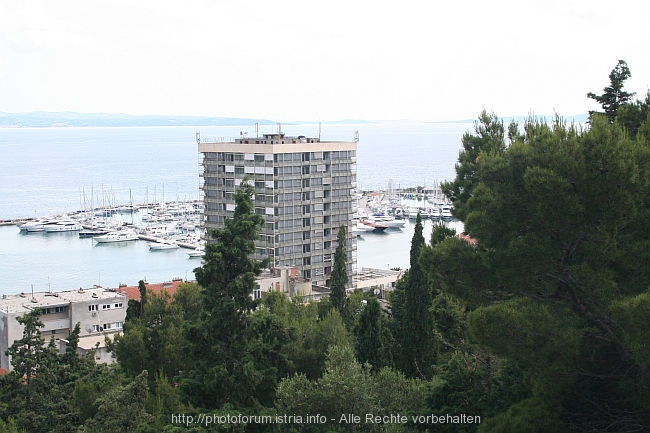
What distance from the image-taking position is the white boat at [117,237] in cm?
6588

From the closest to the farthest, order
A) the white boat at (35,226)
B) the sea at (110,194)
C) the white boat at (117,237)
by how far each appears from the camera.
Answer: the sea at (110,194)
the white boat at (117,237)
the white boat at (35,226)

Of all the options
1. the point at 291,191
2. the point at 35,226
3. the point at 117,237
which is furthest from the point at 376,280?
the point at 35,226

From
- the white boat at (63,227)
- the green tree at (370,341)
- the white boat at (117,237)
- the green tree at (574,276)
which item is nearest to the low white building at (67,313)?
the green tree at (370,341)

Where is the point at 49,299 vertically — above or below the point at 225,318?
below

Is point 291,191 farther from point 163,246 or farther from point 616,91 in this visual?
point 163,246

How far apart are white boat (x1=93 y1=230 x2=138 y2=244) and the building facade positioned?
30.5m

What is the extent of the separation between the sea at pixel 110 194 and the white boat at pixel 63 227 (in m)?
0.79

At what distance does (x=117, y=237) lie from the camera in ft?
218

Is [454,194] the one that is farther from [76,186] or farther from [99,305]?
[76,186]

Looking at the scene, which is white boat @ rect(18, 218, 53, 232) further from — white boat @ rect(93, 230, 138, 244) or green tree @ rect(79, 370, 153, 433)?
green tree @ rect(79, 370, 153, 433)

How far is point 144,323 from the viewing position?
17.8 metres

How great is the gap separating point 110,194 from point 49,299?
68487mm

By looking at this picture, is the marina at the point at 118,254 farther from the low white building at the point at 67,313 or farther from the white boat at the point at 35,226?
the low white building at the point at 67,313

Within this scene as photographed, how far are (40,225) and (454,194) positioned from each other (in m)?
65.1
